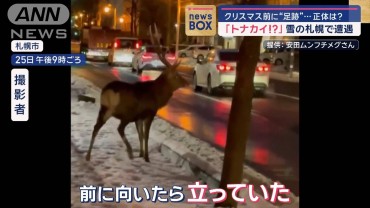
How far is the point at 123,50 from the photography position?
20.7 feet

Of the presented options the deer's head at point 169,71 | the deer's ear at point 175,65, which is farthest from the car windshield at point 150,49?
the deer's ear at point 175,65

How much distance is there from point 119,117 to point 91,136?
0.97 feet

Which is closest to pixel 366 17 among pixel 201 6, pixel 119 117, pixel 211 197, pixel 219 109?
pixel 201 6

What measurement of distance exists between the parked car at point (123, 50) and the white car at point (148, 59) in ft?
0.23

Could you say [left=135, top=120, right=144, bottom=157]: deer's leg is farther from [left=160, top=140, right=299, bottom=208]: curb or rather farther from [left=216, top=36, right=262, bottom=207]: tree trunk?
[left=216, top=36, right=262, bottom=207]: tree trunk

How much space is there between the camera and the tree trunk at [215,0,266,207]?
4461 mm

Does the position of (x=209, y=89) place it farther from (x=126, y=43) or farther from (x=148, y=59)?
(x=148, y=59)

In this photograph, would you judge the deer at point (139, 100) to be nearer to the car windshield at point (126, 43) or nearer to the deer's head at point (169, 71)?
the deer's head at point (169, 71)

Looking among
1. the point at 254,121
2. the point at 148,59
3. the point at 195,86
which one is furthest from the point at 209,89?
the point at 148,59

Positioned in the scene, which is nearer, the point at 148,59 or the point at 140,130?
the point at 140,130

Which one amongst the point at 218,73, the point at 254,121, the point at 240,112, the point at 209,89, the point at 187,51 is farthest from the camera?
the point at 254,121

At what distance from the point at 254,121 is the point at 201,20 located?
5.74 metres

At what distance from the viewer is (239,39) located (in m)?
4.46

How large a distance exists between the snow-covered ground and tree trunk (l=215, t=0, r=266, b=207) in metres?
0.17
